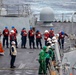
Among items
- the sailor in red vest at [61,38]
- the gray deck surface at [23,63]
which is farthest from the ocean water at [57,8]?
the gray deck surface at [23,63]

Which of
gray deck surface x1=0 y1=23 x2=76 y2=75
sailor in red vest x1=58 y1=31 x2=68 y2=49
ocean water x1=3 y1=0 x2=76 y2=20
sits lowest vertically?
ocean water x1=3 y1=0 x2=76 y2=20

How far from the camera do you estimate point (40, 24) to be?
43.0 meters

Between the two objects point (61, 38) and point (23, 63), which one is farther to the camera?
point (61, 38)

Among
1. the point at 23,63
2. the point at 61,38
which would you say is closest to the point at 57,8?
the point at 61,38

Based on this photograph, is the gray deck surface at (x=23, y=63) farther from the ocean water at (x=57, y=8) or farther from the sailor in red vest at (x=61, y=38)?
the ocean water at (x=57, y=8)

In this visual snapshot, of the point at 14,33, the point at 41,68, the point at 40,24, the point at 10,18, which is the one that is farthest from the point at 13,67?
the point at 40,24

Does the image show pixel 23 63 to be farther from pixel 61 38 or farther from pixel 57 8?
pixel 57 8

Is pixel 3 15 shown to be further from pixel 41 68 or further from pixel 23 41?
pixel 41 68

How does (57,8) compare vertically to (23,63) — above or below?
below

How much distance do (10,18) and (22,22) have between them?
3.66 feet

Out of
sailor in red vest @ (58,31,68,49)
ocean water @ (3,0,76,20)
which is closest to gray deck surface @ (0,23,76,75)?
sailor in red vest @ (58,31,68,49)

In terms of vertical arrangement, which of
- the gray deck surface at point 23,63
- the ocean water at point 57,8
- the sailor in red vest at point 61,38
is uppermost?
the sailor in red vest at point 61,38

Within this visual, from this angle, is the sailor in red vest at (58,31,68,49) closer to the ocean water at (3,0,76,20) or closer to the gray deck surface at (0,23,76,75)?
the gray deck surface at (0,23,76,75)

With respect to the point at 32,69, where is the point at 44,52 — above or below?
above
